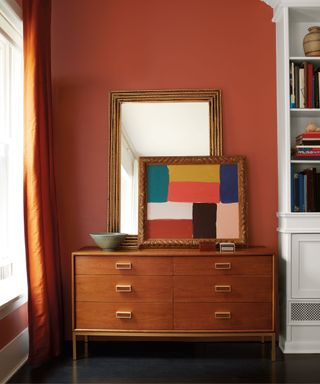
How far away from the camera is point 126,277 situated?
3.21m

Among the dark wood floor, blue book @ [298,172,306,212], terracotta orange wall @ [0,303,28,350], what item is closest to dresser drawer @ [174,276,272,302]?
the dark wood floor

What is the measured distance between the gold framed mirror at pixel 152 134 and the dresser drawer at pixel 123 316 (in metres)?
0.59

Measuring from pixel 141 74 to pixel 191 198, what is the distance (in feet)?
3.52

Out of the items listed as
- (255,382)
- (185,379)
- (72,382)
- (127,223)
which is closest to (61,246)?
(127,223)

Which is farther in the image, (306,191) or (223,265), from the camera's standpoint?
(306,191)

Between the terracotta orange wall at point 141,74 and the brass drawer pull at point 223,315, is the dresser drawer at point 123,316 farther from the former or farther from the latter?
the terracotta orange wall at point 141,74

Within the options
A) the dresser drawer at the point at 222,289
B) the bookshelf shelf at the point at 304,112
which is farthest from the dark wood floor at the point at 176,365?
the bookshelf shelf at the point at 304,112

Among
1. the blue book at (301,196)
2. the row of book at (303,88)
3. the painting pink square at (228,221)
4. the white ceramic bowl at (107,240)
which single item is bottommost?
the white ceramic bowl at (107,240)

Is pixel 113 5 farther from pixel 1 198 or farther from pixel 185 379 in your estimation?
pixel 185 379

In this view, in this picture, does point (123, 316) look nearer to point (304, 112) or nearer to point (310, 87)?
point (304, 112)

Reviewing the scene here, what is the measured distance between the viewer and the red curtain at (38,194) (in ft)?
9.98

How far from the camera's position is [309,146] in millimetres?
3396

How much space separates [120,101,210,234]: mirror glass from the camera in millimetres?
3619

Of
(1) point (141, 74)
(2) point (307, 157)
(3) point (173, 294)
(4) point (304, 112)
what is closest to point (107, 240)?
(3) point (173, 294)
